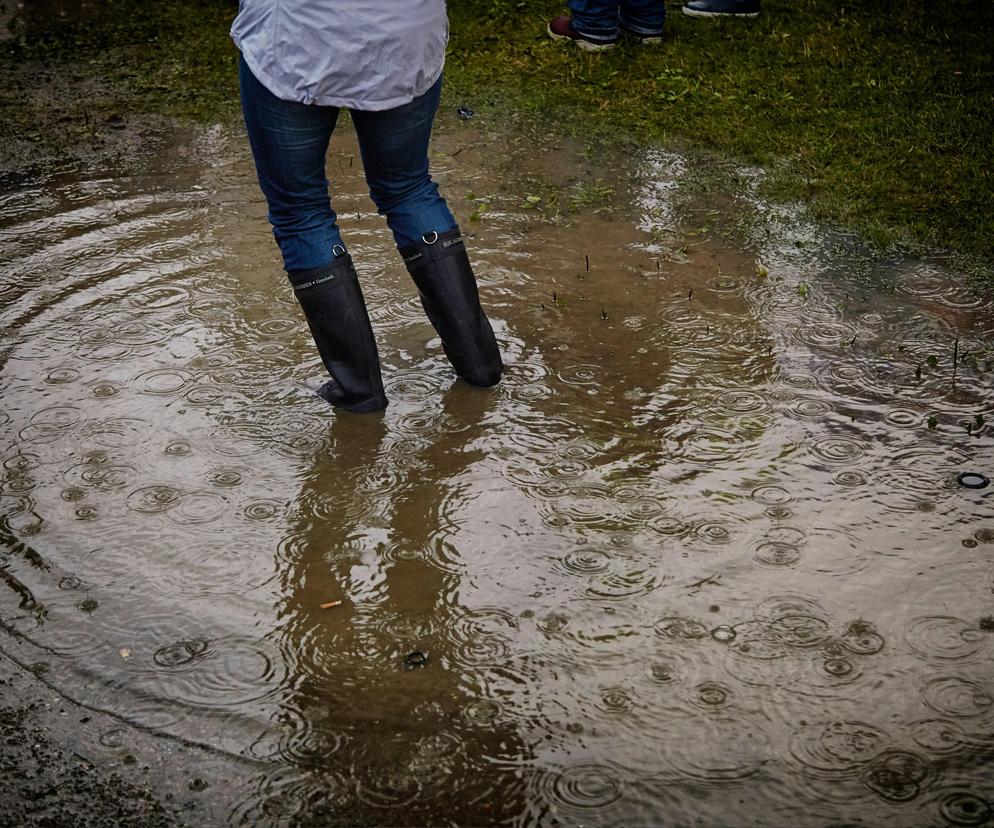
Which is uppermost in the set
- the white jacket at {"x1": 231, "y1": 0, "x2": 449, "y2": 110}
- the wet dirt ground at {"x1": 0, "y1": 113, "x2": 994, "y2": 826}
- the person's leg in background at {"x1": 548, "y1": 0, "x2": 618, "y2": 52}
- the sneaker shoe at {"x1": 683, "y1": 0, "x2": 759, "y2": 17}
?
the white jacket at {"x1": 231, "y1": 0, "x2": 449, "y2": 110}

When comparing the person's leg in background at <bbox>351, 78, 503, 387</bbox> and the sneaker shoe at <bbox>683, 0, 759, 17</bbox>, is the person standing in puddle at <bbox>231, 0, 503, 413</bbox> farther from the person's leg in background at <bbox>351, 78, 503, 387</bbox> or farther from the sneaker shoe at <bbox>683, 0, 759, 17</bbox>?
the sneaker shoe at <bbox>683, 0, 759, 17</bbox>

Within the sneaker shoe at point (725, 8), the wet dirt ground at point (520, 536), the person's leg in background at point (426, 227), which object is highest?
the person's leg in background at point (426, 227)

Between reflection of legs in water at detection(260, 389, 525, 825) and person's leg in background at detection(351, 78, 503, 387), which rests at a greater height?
person's leg in background at detection(351, 78, 503, 387)

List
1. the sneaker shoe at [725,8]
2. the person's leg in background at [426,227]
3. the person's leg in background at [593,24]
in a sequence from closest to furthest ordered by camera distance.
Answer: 1. the person's leg in background at [426,227]
2. the person's leg in background at [593,24]
3. the sneaker shoe at [725,8]

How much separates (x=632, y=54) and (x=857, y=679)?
5252mm

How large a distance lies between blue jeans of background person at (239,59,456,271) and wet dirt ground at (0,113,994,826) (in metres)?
0.61

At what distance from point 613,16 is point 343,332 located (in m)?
4.27

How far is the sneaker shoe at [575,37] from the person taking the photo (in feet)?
23.0

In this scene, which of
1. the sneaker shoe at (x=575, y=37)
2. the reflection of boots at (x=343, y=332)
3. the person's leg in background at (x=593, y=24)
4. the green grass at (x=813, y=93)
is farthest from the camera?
the sneaker shoe at (x=575, y=37)

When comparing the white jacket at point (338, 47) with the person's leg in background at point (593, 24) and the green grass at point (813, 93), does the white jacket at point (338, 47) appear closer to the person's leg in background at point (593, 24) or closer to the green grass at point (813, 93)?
the green grass at point (813, 93)

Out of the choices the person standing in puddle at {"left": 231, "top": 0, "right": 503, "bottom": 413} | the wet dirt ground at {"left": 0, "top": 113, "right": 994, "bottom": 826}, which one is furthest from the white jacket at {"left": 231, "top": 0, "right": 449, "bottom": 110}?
the wet dirt ground at {"left": 0, "top": 113, "right": 994, "bottom": 826}

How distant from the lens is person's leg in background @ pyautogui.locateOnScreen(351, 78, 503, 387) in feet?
11.0

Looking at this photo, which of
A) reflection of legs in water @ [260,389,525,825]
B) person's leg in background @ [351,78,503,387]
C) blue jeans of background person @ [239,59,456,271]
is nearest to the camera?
reflection of legs in water @ [260,389,525,825]

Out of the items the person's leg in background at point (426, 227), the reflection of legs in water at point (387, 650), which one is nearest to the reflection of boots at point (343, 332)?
the reflection of legs in water at point (387, 650)
